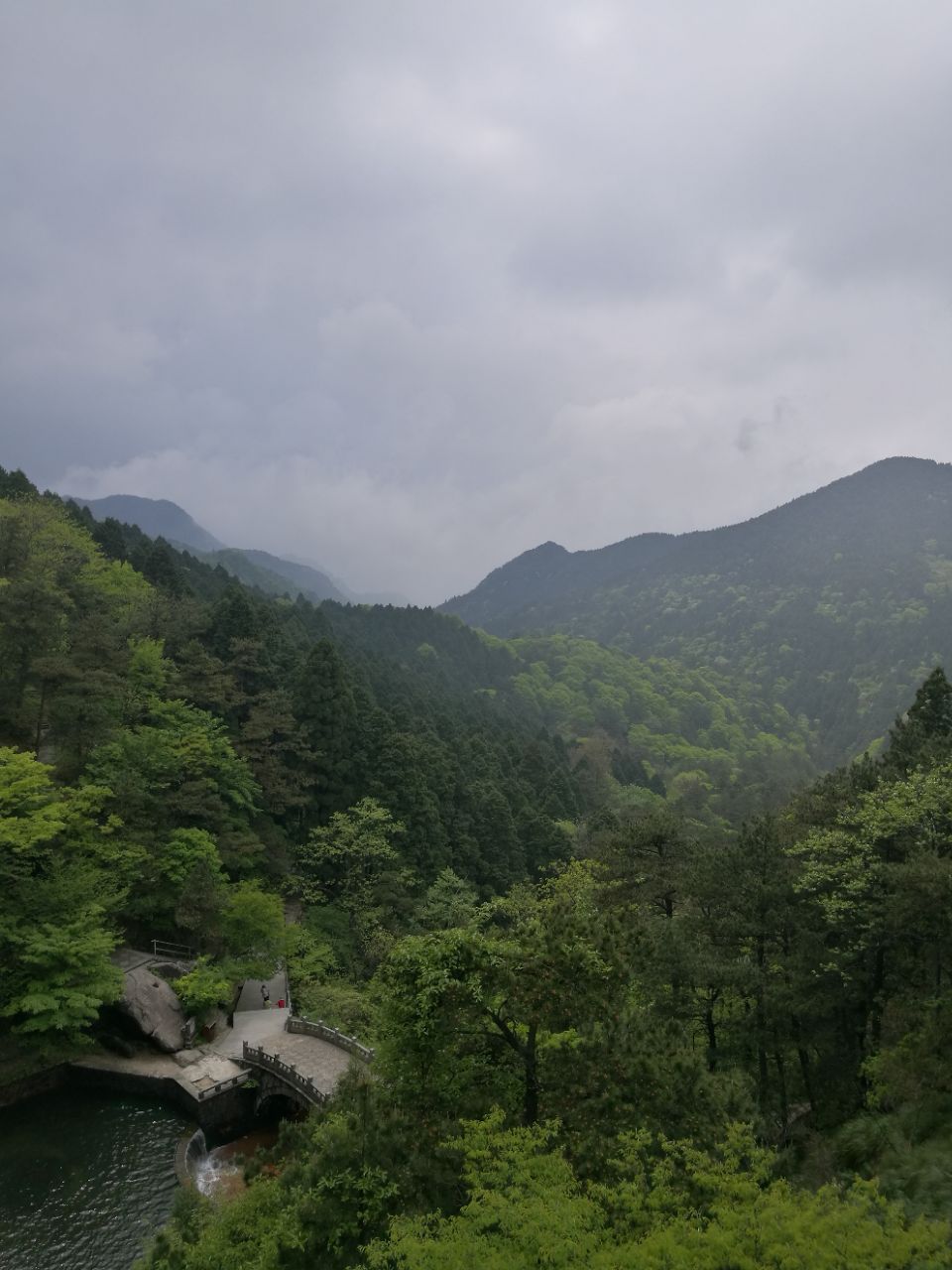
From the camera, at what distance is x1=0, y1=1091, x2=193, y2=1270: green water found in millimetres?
15938

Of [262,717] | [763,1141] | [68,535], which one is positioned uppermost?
[68,535]

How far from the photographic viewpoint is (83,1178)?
1825 centimetres

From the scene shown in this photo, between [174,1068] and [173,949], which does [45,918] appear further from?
[173,949]


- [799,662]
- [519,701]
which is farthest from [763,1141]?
[799,662]

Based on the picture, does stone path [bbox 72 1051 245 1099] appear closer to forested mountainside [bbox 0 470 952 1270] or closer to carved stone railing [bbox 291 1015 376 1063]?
forested mountainside [bbox 0 470 952 1270]

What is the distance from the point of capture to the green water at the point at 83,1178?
15.9 metres

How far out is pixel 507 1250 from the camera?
798 centimetres

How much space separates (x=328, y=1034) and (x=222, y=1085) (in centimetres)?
365

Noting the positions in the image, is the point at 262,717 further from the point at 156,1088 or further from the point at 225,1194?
the point at 225,1194

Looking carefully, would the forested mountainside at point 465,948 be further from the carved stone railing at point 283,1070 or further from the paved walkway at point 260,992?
the carved stone railing at point 283,1070

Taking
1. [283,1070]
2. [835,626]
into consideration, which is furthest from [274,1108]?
[835,626]

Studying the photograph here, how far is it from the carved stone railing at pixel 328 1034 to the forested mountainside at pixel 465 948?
1677 millimetres

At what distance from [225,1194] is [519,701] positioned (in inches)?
3535

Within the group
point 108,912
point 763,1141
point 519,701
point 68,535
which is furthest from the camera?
point 519,701
